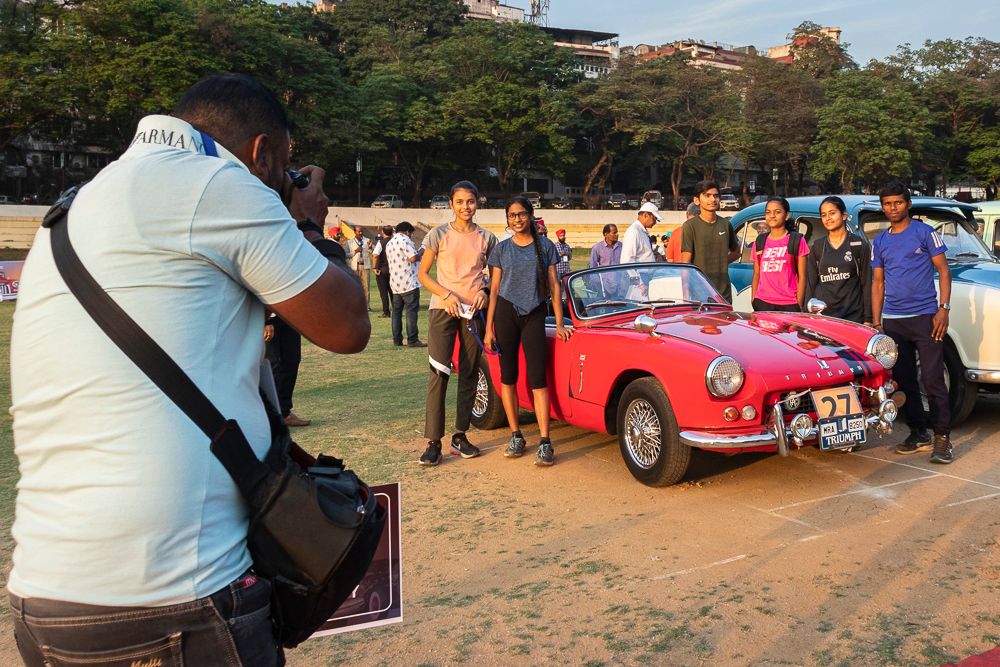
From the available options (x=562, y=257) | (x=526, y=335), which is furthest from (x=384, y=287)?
(x=526, y=335)

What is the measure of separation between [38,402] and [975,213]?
10.4 m

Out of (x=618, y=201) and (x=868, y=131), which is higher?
(x=868, y=131)

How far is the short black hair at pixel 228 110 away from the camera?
5.92ft

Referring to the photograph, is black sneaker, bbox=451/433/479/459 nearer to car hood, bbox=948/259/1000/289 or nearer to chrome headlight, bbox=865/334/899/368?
chrome headlight, bbox=865/334/899/368

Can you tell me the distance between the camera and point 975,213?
9859 millimetres

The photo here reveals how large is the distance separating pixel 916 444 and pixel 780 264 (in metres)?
2.04

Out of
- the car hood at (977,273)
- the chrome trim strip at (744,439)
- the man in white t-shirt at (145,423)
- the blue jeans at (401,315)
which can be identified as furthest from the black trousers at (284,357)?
the blue jeans at (401,315)

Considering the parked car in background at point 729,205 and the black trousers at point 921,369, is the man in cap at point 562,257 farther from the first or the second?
the parked car in background at point 729,205

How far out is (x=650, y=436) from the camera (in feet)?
18.9

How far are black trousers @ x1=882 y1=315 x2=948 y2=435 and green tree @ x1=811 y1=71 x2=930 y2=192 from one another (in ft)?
181

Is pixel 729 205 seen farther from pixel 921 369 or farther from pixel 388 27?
pixel 921 369

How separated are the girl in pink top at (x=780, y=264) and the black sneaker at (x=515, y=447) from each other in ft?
9.37

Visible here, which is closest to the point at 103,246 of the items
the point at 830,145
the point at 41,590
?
the point at 41,590

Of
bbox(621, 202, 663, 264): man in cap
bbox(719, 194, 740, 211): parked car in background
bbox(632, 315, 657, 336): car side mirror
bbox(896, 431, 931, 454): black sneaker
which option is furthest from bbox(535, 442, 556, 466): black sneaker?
bbox(719, 194, 740, 211): parked car in background
